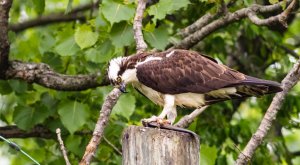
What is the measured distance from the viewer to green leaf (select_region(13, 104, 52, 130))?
26.0 ft

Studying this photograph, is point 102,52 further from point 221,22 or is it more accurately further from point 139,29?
point 221,22

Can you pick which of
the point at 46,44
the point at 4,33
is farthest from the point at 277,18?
Result: the point at 46,44

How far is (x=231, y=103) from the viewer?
31.9ft

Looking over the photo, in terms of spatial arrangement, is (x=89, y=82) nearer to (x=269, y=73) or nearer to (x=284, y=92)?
(x=284, y=92)

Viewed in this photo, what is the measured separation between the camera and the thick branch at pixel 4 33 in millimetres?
6984

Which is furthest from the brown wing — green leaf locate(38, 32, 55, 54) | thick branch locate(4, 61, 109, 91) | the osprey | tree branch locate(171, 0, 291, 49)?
green leaf locate(38, 32, 55, 54)

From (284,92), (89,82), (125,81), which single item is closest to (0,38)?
(89,82)

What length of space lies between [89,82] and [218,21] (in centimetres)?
139

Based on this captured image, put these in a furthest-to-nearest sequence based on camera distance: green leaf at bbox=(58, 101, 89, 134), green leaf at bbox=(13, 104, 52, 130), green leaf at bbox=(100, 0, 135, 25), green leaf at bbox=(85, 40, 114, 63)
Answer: green leaf at bbox=(13, 104, 52, 130) → green leaf at bbox=(58, 101, 89, 134) → green leaf at bbox=(85, 40, 114, 63) → green leaf at bbox=(100, 0, 135, 25)

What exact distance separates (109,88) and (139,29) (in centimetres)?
112

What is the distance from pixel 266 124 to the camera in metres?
6.34

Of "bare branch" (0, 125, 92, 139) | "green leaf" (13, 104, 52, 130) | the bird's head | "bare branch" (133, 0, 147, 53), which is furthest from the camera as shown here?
"bare branch" (0, 125, 92, 139)

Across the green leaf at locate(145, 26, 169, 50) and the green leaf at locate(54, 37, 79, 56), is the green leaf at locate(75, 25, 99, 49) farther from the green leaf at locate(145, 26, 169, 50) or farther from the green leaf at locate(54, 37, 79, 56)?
the green leaf at locate(145, 26, 169, 50)

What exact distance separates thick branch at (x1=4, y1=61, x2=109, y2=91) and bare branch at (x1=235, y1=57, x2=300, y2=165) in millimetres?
1819
